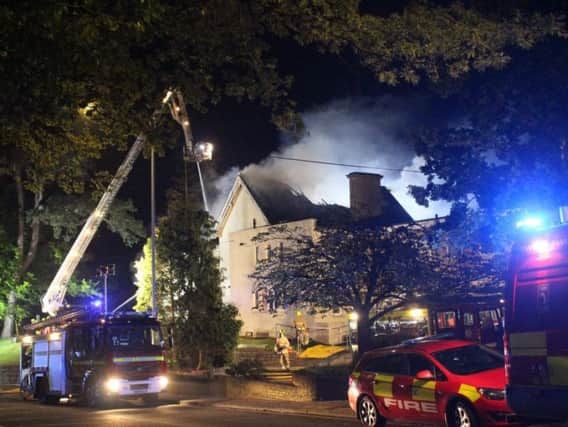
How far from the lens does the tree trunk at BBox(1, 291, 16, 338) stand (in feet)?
147

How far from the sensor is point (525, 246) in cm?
1019

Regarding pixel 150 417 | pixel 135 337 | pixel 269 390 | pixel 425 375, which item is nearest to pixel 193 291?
pixel 135 337

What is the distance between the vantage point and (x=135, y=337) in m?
22.3

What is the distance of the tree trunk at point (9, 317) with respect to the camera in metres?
44.8

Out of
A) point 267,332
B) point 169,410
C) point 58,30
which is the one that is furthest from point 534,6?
point 267,332

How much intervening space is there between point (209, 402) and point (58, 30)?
554 inches

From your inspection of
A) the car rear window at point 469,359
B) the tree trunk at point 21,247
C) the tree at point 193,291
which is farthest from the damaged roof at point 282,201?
the car rear window at point 469,359

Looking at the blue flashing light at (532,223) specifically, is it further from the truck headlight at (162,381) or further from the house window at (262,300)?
the truck headlight at (162,381)

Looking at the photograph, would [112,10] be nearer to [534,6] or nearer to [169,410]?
[534,6]

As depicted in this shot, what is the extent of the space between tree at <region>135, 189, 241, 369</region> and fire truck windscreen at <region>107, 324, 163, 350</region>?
4.20m

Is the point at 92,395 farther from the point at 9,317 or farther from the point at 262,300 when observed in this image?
the point at 9,317

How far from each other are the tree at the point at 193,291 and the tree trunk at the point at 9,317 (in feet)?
62.9

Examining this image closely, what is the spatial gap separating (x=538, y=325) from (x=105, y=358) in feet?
48.8

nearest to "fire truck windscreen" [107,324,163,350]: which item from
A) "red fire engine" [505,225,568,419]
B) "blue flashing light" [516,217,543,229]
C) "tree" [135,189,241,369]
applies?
"tree" [135,189,241,369]
